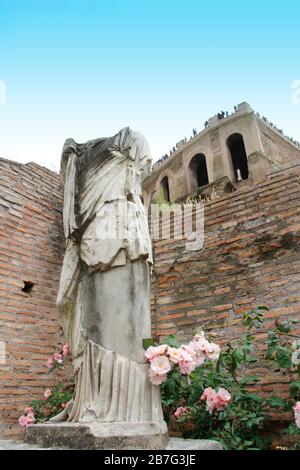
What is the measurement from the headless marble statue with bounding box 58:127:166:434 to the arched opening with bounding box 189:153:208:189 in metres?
19.8

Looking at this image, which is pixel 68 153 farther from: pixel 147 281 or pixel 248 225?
pixel 248 225

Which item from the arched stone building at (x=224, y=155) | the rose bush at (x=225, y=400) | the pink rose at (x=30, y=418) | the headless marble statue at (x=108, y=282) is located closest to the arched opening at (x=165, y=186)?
the arched stone building at (x=224, y=155)

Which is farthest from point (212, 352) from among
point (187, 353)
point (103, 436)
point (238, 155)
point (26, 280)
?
point (238, 155)

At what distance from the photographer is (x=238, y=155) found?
2178cm

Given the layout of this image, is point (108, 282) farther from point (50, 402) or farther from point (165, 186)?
point (165, 186)

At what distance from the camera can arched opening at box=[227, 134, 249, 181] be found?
21.2 meters

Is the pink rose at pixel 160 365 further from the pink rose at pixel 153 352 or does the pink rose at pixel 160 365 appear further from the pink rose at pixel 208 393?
the pink rose at pixel 208 393

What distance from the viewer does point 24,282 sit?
16.1 feet

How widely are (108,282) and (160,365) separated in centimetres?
60

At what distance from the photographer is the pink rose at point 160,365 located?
2.27 m

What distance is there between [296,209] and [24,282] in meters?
3.35

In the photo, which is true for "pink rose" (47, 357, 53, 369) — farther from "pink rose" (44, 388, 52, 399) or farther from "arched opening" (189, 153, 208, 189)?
"arched opening" (189, 153, 208, 189)

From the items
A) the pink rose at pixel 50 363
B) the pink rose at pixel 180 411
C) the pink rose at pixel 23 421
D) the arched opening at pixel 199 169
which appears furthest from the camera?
the arched opening at pixel 199 169

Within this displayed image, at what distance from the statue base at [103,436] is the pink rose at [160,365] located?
11.1 inches
